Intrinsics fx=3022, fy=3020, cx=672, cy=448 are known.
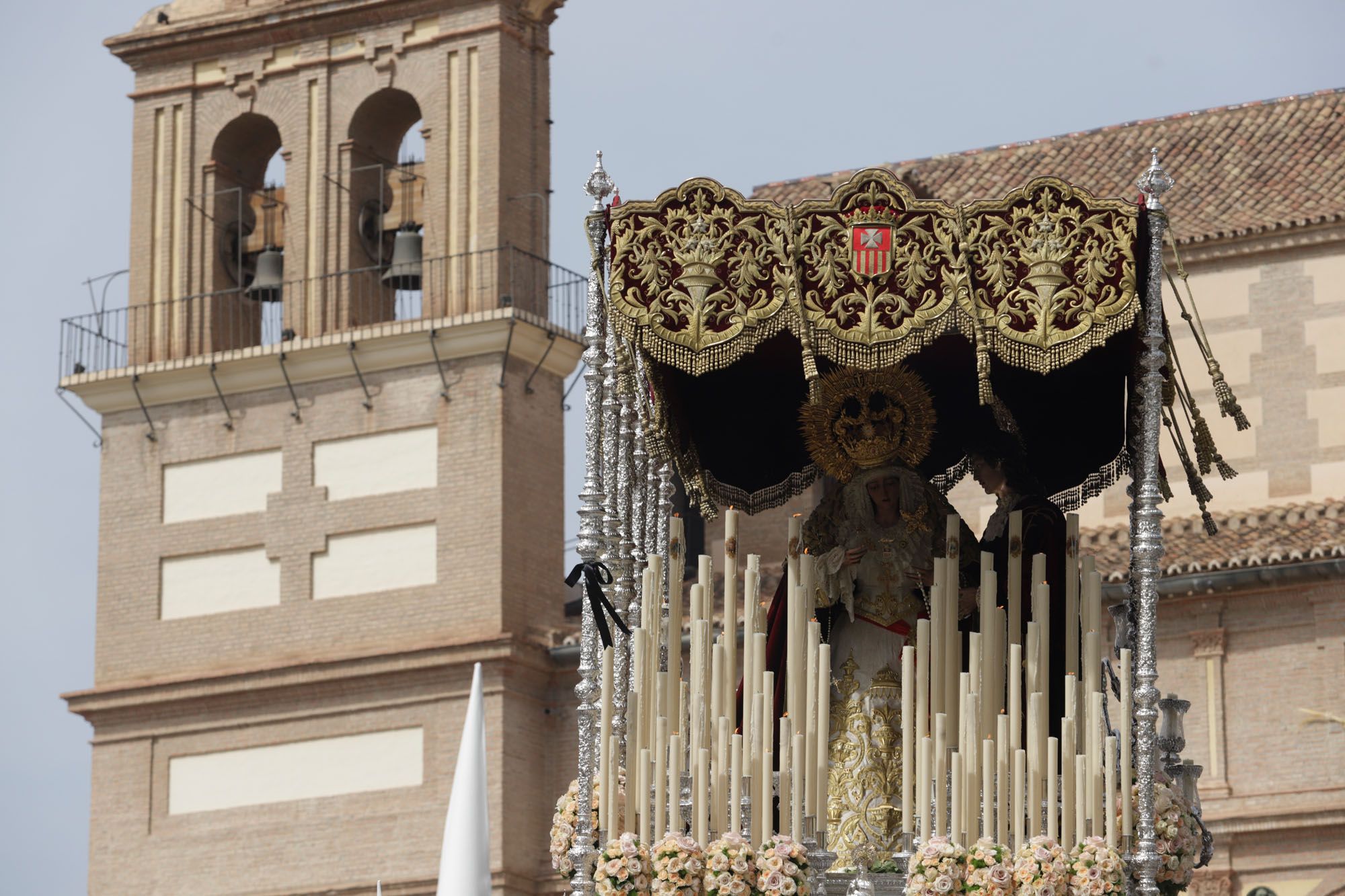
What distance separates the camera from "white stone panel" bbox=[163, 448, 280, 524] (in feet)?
96.4

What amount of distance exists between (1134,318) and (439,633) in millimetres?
18405

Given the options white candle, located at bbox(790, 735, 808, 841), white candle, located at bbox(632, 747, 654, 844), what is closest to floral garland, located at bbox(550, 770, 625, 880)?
white candle, located at bbox(632, 747, 654, 844)

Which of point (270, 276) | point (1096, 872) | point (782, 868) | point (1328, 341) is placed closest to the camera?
point (1096, 872)

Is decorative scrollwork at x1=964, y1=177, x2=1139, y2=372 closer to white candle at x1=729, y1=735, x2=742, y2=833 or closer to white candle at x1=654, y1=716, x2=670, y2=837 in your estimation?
white candle at x1=729, y1=735, x2=742, y2=833

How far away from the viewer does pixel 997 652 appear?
34.0ft

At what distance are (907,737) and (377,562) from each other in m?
18.9

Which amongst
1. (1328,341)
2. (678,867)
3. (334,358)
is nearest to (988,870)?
(678,867)

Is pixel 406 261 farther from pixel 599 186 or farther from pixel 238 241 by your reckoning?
pixel 599 186

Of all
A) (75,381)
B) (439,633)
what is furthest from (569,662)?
(75,381)

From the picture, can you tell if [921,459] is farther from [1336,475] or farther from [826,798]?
[1336,475]

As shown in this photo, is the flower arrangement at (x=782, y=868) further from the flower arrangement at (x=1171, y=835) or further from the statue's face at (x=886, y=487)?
the statue's face at (x=886, y=487)

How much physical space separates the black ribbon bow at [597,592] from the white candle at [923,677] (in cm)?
105

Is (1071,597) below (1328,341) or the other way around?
below

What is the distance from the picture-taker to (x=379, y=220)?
29766mm
